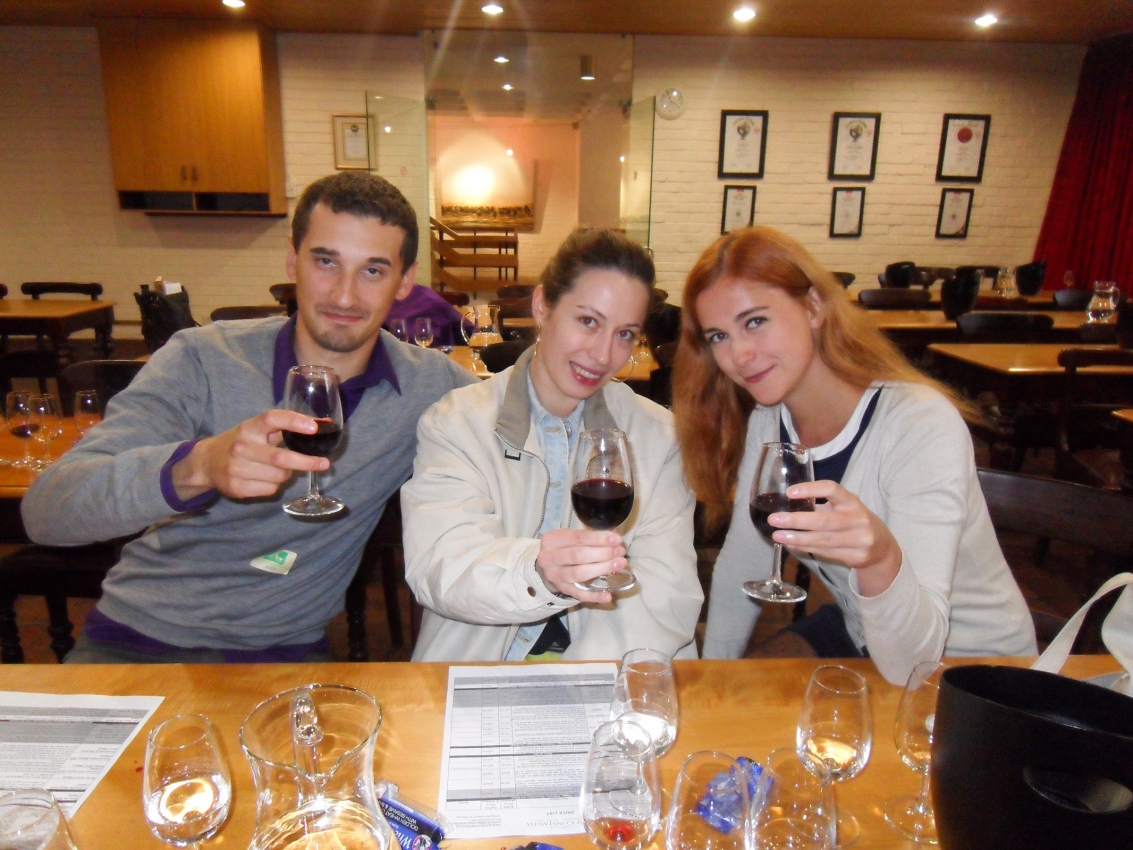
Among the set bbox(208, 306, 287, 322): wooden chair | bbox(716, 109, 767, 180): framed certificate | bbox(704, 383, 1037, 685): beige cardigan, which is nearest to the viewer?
bbox(704, 383, 1037, 685): beige cardigan

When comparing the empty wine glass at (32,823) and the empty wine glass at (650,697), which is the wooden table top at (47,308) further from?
the empty wine glass at (650,697)

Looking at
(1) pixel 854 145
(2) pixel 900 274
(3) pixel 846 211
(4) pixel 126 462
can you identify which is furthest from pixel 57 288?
(1) pixel 854 145

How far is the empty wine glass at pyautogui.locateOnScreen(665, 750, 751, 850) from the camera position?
0.75 metres

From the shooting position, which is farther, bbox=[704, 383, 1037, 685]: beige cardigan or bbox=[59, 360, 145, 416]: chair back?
bbox=[59, 360, 145, 416]: chair back

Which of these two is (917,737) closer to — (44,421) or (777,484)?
(777,484)

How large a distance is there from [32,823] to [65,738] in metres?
0.38

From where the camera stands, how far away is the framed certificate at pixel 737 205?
24.3 ft

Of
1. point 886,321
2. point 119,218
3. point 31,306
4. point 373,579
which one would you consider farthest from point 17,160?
point 886,321

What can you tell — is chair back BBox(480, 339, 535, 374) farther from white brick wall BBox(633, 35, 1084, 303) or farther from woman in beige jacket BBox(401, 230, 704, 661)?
white brick wall BBox(633, 35, 1084, 303)

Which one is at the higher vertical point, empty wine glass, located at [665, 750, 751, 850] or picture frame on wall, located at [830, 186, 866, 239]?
picture frame on wall, located at [830, 186, 866, 239]

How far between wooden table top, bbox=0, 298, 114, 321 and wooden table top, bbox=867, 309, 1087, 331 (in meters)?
5.27

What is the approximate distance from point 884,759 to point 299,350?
4.77 feet

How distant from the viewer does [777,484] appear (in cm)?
125

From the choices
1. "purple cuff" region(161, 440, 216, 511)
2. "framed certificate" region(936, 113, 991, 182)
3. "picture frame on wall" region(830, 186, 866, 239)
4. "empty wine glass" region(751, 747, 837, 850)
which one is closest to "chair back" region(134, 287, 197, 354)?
"purple cuff" region(161, 440, 216, 511)
